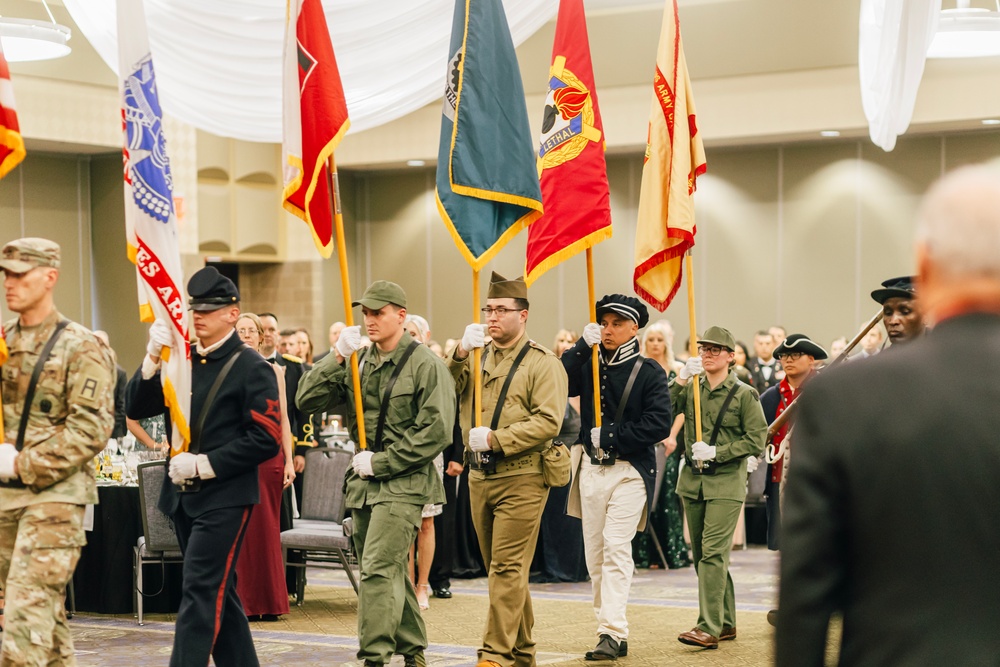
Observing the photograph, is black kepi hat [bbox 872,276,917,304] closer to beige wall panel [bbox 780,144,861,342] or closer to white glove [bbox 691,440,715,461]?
white glove [bbox 691,440,715,461]

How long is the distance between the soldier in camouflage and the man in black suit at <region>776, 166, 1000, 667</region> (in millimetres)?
3686

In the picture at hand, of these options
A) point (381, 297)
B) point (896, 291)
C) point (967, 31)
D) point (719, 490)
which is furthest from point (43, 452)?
point (967, 31)

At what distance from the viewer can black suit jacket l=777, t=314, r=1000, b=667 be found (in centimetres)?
223

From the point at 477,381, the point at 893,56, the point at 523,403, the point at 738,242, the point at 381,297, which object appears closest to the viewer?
the point at 381,297

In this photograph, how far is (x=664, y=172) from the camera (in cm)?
834

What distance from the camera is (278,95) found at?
8.48 meters

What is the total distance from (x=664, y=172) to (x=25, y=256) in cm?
407

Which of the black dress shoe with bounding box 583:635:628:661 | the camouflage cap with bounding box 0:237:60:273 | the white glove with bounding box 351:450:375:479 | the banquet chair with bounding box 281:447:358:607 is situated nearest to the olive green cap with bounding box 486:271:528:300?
the white glove with bounding box 351:450:375:479

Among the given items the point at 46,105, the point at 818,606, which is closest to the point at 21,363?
the point at 818,606

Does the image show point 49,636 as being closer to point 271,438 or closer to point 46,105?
point 271,438

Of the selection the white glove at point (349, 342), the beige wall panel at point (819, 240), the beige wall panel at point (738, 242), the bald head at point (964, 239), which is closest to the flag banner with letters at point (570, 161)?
the white glove at point (349, 342)

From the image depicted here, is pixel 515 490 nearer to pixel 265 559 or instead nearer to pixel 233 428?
pixel 233 428

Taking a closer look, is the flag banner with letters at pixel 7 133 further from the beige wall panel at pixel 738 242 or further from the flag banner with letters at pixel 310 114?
the beige wall panel at pixel 738 242

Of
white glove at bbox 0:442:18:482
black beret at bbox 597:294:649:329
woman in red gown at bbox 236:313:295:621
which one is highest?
black beret at bbox 597:294:649:329
